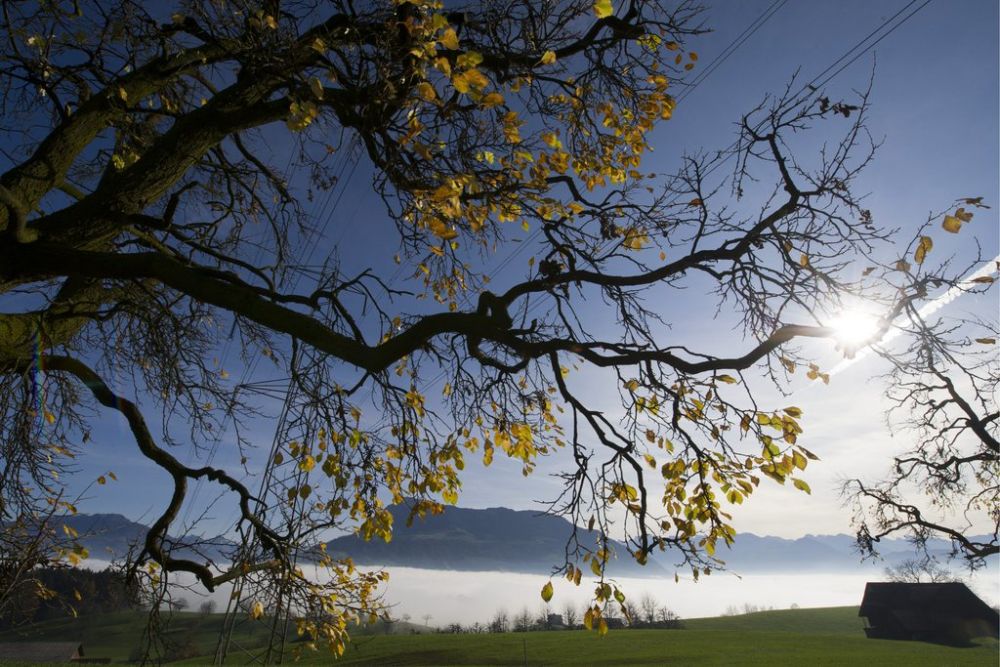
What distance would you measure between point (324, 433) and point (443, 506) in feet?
5.97

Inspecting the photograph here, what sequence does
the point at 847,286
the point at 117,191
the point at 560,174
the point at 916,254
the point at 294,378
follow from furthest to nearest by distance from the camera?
the point at 560,174 < the point at 294,378 < the point at 117,191 < the point at 847,286 < the point at 916,254

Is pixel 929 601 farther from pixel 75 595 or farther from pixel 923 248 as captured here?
pixel 75 595

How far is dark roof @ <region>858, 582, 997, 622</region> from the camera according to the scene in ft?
200

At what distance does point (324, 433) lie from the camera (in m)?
6.96

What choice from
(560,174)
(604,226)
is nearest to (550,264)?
(604,226)

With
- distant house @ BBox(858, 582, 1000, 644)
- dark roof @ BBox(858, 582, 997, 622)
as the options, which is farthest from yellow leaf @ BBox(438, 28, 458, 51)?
dark roof @ BBox(858, 582, 997, 622)

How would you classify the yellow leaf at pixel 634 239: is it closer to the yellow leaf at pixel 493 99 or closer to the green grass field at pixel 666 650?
the yellow leaf at pixel 493 99

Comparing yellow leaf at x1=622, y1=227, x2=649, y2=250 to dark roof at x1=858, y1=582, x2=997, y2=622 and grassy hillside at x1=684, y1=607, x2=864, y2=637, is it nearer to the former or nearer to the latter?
dark roof at x1=858, y1=582, x2=997, y2=622

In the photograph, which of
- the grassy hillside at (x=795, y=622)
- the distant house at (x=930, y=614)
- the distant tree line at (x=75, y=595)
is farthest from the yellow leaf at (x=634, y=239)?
the grassy hillside at (x=795, y=622)

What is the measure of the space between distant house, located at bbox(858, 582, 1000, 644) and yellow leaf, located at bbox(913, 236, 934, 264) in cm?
7820

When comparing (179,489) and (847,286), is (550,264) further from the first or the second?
(179,489)

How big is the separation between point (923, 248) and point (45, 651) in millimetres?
118282

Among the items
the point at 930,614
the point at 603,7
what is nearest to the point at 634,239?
the point at 603,7

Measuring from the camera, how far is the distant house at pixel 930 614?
2338 inches
